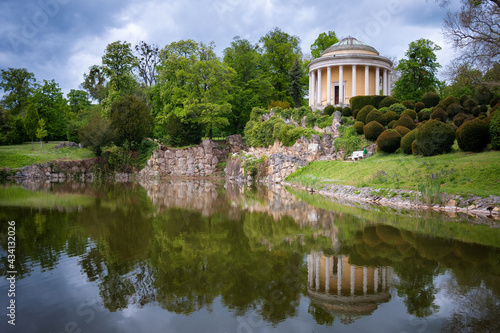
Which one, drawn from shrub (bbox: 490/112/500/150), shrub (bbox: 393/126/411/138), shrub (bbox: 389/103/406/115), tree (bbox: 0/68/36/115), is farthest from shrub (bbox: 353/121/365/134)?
tree (bbox: 0/68/36/115)

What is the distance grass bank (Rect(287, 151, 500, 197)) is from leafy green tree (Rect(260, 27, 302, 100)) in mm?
27150

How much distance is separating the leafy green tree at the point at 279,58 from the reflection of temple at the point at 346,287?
44.3m

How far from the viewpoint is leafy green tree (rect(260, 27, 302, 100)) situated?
5006 cm

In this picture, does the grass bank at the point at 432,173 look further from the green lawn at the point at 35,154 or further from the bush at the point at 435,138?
the green lawn at the point at 35,154

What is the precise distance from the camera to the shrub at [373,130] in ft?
95.6

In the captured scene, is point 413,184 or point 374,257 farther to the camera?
point 413,184

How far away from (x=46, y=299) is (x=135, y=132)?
129 feet

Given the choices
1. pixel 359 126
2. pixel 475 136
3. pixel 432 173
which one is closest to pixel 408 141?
pixel 475 136

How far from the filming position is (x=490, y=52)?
15578mm

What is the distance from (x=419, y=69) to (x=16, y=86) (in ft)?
200

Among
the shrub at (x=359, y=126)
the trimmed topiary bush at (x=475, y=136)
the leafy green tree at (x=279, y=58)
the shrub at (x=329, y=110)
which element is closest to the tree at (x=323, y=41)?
the leafy green tree at (x=279, y=58)

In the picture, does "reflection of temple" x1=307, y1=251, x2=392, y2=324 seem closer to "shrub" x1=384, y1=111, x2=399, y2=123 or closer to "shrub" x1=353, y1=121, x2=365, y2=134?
"shrub" x1=353, y1=121, x2=365, y2=134

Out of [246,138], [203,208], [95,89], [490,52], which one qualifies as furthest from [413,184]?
[95,89]

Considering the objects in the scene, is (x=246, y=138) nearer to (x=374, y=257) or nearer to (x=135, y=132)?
(x=135, y=132)
